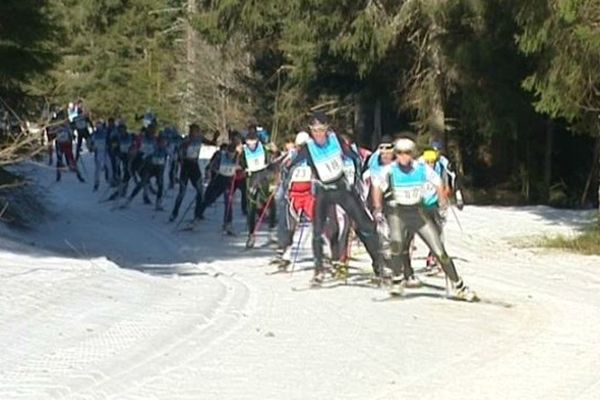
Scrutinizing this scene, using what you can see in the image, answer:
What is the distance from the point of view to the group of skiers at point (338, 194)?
15.8 meters

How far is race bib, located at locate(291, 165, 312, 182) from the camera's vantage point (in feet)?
63.6

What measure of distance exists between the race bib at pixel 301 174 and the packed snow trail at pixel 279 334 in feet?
4.30

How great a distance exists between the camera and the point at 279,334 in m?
13.0

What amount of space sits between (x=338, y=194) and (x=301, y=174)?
2.90 metres

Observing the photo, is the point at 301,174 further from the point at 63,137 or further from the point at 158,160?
the point at 63,137

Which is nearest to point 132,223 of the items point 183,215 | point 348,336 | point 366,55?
point 183,215

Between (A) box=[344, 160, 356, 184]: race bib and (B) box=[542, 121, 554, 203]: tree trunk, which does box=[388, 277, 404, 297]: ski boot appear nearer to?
(A) box=[344, 160, 356, 184]: race bib

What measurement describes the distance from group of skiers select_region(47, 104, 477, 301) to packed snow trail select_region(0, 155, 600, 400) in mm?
521

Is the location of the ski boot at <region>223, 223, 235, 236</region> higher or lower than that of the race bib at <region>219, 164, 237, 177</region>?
lower

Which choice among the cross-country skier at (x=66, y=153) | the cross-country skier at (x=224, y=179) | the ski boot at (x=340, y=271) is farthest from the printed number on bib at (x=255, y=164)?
the cross-country skier at (x=66, y=153)

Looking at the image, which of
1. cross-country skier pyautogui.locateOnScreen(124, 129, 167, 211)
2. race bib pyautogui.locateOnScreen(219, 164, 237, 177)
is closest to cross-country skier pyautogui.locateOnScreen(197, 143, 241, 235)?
race bib pyautogui.locateOnScreen(219, 164, 237, 177)

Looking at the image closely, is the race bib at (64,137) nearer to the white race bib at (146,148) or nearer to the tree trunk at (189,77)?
the white race bib at (146,148)

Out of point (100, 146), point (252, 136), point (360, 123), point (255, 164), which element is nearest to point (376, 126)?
point (360, 123)

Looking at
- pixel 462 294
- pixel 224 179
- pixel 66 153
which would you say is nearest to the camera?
pixel 462 294
